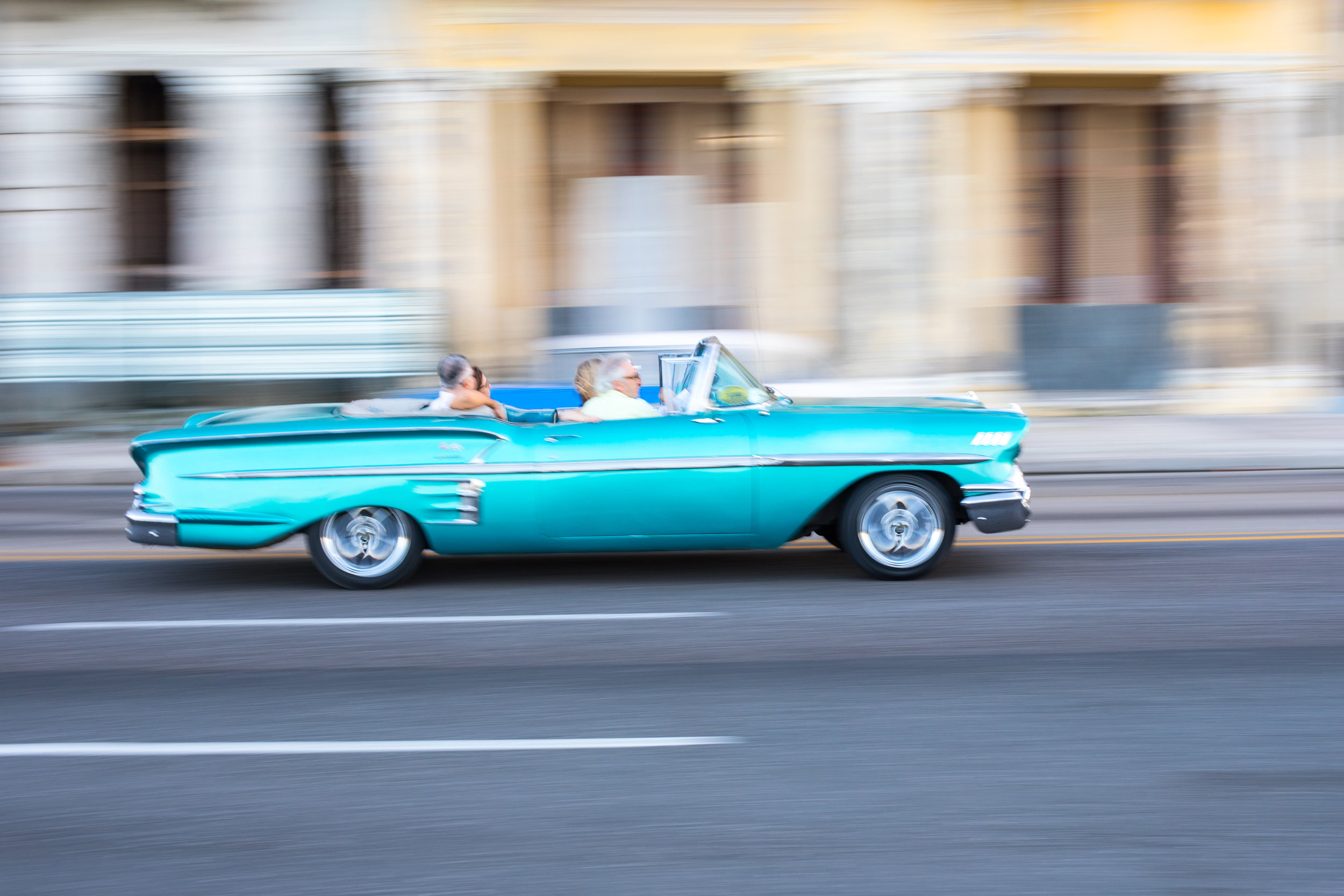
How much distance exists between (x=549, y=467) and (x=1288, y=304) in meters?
12.1

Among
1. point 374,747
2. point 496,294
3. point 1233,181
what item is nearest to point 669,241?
point 496,294

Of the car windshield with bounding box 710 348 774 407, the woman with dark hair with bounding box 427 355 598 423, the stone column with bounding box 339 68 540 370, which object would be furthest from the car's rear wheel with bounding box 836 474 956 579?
the stone column with bounding box 339 68 540 370

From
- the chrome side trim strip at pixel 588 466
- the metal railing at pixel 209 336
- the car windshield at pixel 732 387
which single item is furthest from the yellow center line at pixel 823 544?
the metal railing at pixel 209 336

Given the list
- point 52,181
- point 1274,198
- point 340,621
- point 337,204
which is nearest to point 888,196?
point 1274,198

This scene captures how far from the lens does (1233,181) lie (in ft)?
54.1

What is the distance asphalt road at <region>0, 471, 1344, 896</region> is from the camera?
12.0 ft

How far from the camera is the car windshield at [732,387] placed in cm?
726

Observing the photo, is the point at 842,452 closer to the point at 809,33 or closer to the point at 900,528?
the point at 900,528

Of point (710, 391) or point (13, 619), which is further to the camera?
point (710, 391)

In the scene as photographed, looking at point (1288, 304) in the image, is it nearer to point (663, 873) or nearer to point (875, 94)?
point (875, 94)

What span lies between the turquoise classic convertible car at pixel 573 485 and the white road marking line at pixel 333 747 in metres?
2.40

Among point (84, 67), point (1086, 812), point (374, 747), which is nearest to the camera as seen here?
point (1086, 812)

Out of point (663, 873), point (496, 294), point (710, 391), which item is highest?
point (496, 294)

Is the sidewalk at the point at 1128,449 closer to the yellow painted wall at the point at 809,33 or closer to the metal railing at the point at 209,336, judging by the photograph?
the metal railing at the point at 209,336
